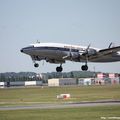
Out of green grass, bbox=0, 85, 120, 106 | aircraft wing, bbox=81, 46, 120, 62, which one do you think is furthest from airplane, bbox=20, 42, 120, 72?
green grass, bbox=0, 85, 120, 106

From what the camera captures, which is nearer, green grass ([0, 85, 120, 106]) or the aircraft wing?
green grass ([0, 85, 120, 106])

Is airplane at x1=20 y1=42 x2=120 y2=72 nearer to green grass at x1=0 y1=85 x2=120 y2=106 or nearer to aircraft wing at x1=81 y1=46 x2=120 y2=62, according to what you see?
aircraft wing at x1=81 y1=46 x2=120 y2=62

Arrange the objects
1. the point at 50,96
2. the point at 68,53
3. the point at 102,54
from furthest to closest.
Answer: the point at 50,96
the point at 102,54
the point at 68,53

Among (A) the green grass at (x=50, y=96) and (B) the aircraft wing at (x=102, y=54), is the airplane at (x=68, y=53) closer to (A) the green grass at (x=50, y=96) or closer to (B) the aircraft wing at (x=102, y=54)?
(B) the aircraft wing at (x=102, y=54)

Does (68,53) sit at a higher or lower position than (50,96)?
higher

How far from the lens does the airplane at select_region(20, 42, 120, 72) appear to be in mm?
73312

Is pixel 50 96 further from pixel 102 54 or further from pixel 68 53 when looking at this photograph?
pixel 102 54

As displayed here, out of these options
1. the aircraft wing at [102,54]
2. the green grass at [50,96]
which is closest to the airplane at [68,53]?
the aircraft wing at [102,54]

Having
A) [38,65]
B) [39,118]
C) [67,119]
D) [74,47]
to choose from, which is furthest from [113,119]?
[74,47]

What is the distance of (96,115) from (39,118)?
481cm

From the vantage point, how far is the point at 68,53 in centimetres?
7506

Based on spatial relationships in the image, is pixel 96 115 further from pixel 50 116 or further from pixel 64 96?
pixel 64 96

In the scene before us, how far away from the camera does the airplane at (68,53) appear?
73.3 meters

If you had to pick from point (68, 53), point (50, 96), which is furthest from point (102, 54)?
point (50, 96)
